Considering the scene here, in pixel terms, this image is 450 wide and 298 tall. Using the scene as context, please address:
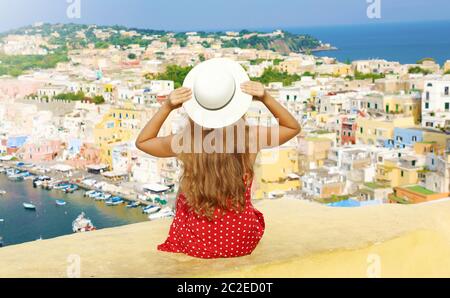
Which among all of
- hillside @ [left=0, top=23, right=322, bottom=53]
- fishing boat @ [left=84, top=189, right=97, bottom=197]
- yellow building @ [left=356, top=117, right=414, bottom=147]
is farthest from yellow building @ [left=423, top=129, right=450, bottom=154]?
hillside @ [left=0, top=23, right=322, bottom=53]

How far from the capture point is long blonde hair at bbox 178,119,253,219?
1082 millimetres

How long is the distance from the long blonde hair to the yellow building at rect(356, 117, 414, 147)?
952 centimetres

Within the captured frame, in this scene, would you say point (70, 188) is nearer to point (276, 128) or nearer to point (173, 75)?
point (173, 75)

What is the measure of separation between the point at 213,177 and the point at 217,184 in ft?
0.04

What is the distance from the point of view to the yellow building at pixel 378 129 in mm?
10688

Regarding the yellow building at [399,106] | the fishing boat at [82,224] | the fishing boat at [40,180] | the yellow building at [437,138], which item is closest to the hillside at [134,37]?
the fishing boat at [40,180]

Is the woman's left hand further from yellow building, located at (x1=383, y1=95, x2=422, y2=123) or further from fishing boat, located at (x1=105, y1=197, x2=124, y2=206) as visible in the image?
yellow building, located at (x1=383, y1=95, x2=422, y2=123)

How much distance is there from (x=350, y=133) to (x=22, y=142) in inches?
268

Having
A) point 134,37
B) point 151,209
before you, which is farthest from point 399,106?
point 134,37

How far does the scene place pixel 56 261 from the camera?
3.86 ft

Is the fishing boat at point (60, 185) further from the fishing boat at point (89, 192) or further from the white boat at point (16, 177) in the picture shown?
the white boat at point (16, 177)

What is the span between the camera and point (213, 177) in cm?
109
